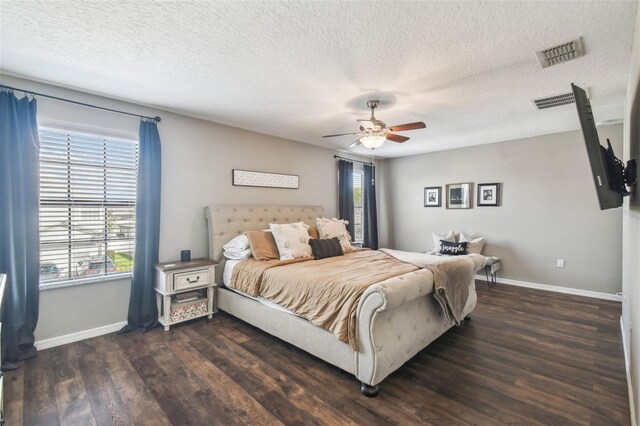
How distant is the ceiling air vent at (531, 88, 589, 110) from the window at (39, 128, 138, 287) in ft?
15.5

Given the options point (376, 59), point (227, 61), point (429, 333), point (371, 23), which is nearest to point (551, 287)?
point (429, 333)

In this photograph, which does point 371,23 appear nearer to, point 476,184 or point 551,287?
point 476,184

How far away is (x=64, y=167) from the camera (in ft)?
9.83

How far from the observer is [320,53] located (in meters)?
2.30

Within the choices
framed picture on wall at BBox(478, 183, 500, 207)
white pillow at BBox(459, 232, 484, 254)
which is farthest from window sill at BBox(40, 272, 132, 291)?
framed picture on wall at BBox(478, 183, 500, 207)

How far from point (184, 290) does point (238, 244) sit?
824 mm

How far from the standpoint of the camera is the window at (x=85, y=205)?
9.53 feet

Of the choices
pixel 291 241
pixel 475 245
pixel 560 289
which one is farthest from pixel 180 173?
pixel 560 289

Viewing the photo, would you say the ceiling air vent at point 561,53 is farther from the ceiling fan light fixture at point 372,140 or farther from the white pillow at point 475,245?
the white pillow at point 475,245

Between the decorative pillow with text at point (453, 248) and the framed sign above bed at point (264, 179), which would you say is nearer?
the framed sign above bed at point (264, 179)

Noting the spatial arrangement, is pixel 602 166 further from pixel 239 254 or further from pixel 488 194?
pixel 488 194

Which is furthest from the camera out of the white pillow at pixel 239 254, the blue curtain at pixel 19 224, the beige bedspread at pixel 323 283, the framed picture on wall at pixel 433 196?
the framed picture on wall at pixel 433 196

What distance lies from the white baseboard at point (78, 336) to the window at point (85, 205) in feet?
1.87

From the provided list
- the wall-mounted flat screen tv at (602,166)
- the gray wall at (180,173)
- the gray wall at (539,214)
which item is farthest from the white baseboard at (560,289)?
the gray wall at (180,173)
